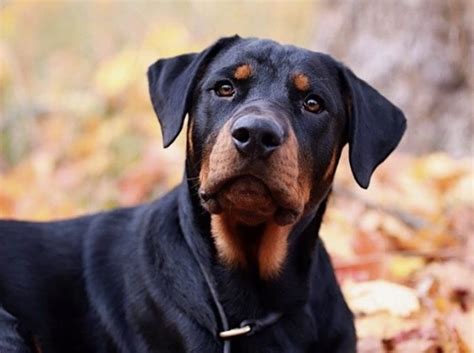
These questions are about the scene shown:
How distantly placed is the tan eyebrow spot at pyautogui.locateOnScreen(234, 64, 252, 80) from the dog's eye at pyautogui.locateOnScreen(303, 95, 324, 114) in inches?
9.6

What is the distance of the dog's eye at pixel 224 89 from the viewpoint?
3.54 metres

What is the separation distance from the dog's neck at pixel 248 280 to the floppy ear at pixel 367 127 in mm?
246

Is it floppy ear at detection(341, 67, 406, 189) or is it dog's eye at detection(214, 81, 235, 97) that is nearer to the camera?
dog's eye at detection(214, 81, 235, 97)

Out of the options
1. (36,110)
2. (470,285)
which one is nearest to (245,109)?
(470,285)

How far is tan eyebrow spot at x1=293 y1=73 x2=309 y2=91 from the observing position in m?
3.55

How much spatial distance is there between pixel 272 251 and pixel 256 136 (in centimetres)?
66

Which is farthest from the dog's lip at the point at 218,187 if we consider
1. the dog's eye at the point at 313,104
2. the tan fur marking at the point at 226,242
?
the dog's eye at the point at 313,104

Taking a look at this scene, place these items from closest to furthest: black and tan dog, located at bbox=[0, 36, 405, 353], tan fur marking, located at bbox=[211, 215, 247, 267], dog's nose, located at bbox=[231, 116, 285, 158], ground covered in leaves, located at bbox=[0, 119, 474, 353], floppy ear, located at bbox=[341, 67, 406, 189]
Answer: dog's nose, located at bbox=[231, 116, 285, 158], black and tan dog, located at bbox=[0, 36, 405, 353], tan fur marking, located at bbox=[211, 215, 247, 267], floppy ear, located at bbox=[341, 67, 406, 189], ground covered in leaves, located at bbox=[0, 119, 474, 353]

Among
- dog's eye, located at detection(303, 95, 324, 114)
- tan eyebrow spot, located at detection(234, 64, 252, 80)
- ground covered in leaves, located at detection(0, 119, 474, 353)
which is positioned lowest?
ground covered in leaves, located at detection(0, 119, 474, 353)

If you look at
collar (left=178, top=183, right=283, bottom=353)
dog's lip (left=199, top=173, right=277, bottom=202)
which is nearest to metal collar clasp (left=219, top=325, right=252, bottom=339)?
collar (left=178, top=183, right=283, bottom=353)

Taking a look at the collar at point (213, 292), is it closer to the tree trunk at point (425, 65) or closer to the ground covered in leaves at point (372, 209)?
the ground covered in leaves at point (372, 209)

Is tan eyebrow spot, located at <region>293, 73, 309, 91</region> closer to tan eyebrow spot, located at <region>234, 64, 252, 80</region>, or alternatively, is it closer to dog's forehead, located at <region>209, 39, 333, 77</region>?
dog's forehead, located at <region>209, 39, 333, 77</region>

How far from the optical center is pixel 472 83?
726 cm

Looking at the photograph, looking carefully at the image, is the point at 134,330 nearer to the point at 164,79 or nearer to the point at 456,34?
the point at 164,79
